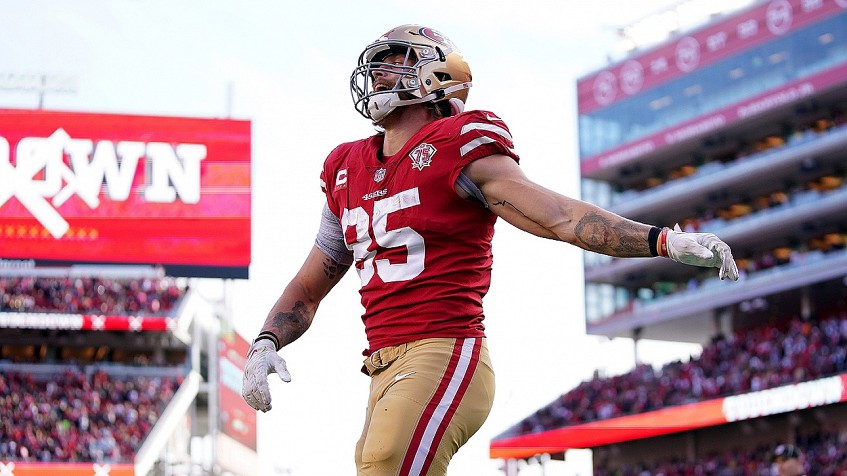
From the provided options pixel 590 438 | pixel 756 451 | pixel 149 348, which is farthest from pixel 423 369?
pixel 149 348

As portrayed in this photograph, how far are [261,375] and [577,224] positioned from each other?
121 cm

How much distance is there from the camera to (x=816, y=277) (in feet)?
128

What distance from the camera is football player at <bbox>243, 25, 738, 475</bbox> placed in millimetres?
4242

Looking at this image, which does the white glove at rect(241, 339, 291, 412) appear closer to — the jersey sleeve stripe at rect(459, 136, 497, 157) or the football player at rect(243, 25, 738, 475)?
the football player at rect(243, 25, 738, 475)

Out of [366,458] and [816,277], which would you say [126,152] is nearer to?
[816,277]

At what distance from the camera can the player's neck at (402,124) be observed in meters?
4.88

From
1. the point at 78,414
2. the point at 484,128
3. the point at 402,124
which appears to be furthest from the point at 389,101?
the point at 78,414

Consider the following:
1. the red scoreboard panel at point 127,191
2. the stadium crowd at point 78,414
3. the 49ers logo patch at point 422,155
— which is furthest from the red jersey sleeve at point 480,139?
the red scoreboard panel at point 127,191

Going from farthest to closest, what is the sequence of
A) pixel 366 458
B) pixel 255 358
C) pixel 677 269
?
pixel 677 269 < pixel 255 358 < pixel 366 458

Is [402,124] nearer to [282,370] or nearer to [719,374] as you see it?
[282,370]

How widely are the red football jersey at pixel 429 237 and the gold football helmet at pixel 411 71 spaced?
0.23 metres

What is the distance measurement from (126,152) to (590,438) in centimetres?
1618

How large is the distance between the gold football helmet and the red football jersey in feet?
0.74

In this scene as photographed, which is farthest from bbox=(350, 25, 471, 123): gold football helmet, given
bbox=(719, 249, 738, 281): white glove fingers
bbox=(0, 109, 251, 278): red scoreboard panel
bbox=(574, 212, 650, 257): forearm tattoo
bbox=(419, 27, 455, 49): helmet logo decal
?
bbox=(0, 109, 251, 278): red scoreboard panel
